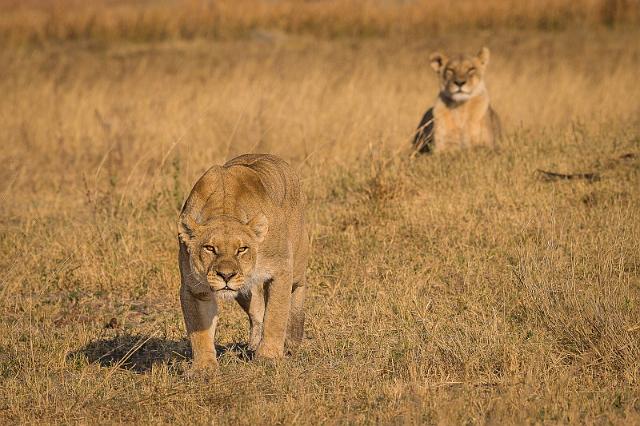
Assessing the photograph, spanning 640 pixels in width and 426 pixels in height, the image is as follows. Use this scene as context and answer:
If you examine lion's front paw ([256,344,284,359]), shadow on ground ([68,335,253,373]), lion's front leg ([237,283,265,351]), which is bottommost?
shadow on ground ([68,335,253,373])

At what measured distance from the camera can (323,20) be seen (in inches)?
1092

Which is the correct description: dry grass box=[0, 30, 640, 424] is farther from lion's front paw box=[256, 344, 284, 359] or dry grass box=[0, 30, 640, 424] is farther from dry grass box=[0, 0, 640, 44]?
dry grass box=[0, 0, 640, 44]

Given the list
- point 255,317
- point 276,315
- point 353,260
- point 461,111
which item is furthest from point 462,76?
point 276,315

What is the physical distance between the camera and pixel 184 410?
5.60 m

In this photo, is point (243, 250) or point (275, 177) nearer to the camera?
point (243, 250)

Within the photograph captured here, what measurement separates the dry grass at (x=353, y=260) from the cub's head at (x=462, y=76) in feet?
2.49

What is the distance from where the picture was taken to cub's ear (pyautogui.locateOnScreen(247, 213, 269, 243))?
5.86m

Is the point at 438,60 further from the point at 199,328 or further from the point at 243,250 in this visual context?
the point at 243,250

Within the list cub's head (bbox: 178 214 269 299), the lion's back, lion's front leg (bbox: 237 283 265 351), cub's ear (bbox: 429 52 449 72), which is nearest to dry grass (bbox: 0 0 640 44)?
cub's ear (bbox: 429 52 449 72)

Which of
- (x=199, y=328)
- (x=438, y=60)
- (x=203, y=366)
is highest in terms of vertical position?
(x=438, y=60)

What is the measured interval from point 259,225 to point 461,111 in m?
7.12

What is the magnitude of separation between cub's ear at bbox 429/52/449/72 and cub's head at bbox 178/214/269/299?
24.3 ft

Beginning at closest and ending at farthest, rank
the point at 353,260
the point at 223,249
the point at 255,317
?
the point at 223,249 < the point at 255,317 < the point at 353,260

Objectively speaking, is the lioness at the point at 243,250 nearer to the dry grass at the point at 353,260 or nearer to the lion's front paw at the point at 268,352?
the lion's front paw at the point at 268,352
